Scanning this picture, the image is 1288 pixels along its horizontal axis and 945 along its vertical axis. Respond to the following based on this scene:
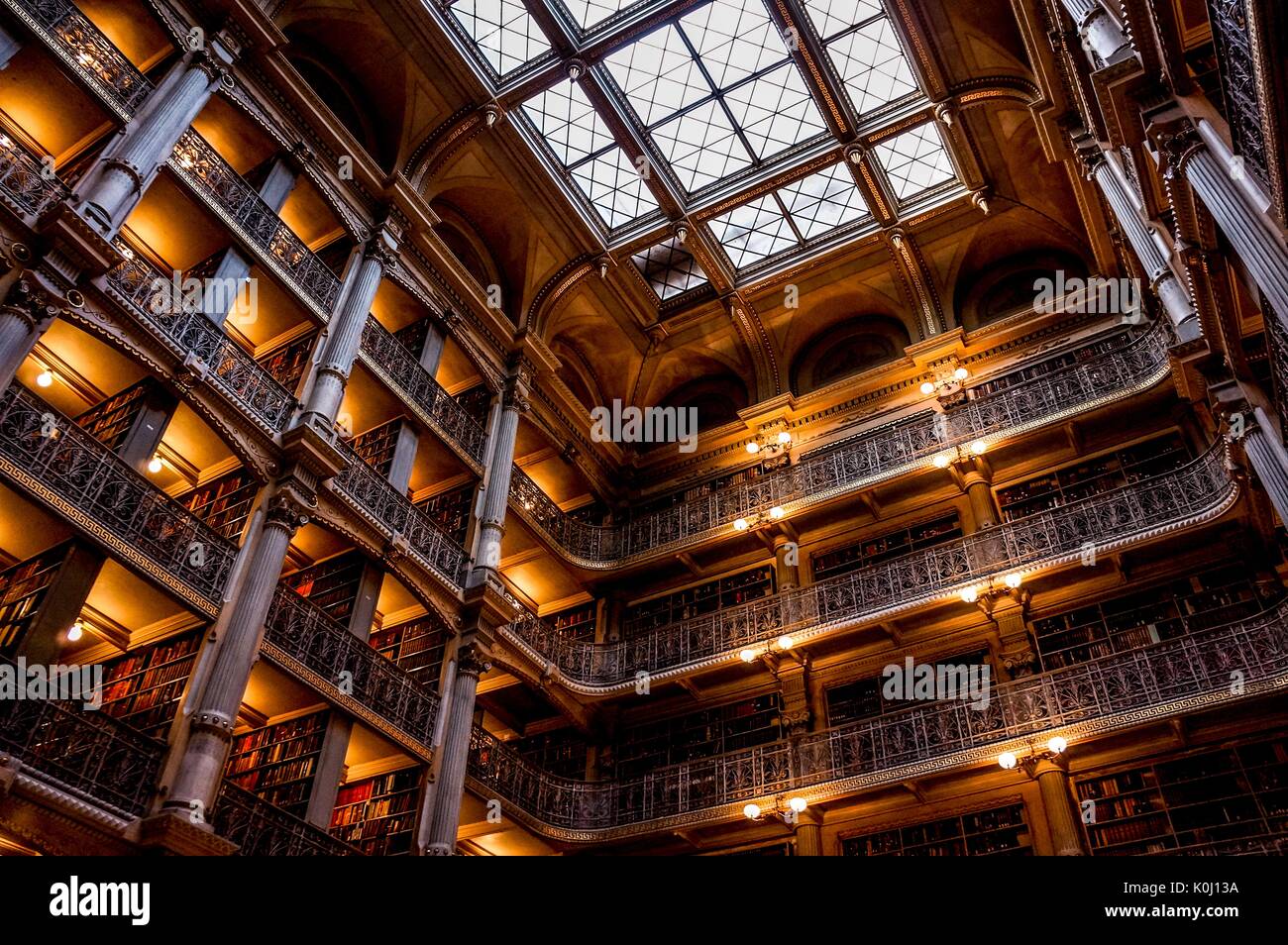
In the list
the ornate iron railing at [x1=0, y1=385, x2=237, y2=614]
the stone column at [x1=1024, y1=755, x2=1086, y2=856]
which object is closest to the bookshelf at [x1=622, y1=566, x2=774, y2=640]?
the stone column at [x1=1024, y1=755, x2=1086, y2=856]

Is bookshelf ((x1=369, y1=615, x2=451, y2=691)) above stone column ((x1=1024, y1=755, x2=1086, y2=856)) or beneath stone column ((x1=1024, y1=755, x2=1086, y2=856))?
above

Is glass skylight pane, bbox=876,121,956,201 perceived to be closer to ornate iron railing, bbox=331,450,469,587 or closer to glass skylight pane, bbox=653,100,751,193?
glass skylight pane, bbox=653,100,751,193

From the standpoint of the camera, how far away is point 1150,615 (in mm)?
11492

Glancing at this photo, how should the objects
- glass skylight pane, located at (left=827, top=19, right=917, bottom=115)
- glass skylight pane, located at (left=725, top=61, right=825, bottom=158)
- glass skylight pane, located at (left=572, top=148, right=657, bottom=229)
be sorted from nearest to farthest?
glass skylight pane, located at (left=827, top=19, right=917, bottom=115) < glass skylight pane, located at (left=725, top=61, right=825, bottom=158) < glass skylight pane, located at (left=572, top=148, right=657, bottom=229)

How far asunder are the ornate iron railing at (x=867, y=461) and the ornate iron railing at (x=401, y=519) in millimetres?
2006

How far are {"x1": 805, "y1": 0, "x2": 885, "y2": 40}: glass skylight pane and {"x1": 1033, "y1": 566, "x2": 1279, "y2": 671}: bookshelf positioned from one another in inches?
338

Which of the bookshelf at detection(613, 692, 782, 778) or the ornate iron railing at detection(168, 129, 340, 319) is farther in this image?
the bookshelf at detection(613, 692, 782, 778)

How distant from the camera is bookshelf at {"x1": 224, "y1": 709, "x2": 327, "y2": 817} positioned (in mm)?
9602

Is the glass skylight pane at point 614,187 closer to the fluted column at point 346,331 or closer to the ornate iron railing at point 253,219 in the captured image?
the fluted column at point 346,331

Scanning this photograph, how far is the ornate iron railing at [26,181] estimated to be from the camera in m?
8.35

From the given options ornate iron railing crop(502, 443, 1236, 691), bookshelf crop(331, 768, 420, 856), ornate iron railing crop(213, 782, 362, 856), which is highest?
ornate iron railing crop(502, 443, 1236, 691)

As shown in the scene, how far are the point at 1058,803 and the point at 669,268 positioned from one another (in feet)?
34.6

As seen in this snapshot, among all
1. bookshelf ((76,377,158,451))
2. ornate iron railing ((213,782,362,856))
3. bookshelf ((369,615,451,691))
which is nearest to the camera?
ornate iron railing ((213,782,362,856))
